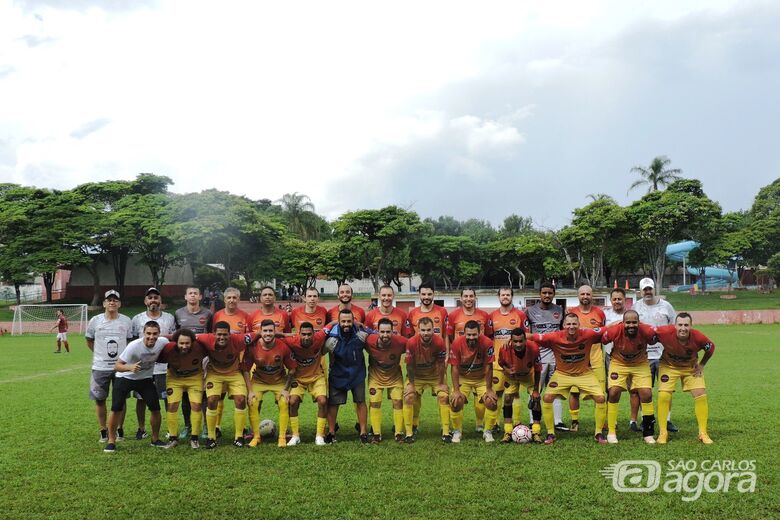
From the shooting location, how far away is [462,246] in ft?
161

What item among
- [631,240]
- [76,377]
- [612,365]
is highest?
[631,240]

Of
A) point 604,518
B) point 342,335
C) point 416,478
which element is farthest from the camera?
point 342,335

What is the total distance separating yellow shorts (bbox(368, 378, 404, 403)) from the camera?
7434mm

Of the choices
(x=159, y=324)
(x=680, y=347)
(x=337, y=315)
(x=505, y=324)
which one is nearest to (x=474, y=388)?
(x=505, y=324)

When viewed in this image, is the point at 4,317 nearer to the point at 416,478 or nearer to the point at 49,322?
the point at 49,322

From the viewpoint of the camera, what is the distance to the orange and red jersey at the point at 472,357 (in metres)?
7.38

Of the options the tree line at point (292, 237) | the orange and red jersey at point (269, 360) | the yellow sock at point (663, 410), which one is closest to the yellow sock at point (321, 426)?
the orange and red jersey at point (269, 360)

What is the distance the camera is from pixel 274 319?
7.92 metres

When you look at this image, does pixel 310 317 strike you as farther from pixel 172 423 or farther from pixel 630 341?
pixel 630 341

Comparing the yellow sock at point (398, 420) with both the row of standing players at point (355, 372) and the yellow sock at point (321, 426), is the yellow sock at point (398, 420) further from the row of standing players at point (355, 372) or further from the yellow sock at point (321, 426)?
the yellow sock at point (321, 426)

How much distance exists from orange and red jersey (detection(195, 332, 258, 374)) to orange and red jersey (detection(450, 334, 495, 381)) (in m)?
2.66

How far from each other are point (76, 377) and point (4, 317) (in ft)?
98.0

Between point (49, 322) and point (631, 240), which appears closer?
point (49, 322)

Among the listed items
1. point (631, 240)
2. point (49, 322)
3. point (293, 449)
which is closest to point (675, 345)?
point (293, 449)
